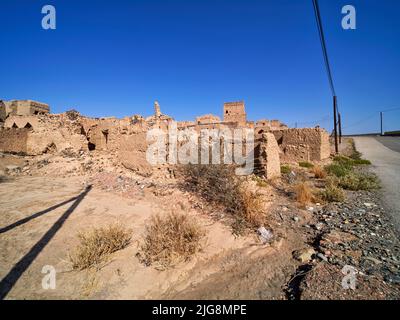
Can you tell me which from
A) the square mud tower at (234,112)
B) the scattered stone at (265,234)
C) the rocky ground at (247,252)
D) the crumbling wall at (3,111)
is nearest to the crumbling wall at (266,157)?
the rocky ground at (247,252)

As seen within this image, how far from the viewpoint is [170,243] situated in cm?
318

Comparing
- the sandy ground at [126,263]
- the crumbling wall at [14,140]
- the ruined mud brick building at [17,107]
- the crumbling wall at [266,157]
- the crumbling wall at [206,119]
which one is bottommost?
the sandy ground at [126,263]

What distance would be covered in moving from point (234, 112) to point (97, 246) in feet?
73.8

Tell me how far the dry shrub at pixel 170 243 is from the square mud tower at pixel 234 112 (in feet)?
69.9

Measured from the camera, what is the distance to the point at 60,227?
154 inches

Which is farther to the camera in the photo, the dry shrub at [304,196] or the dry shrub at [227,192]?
the dry shrub at [304,196]

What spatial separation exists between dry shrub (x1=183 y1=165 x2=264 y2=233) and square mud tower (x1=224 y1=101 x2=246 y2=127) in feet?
61.2

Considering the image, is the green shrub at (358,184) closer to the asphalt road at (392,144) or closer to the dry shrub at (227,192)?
the dry shrub at (227,192)

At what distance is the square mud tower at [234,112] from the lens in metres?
23.6

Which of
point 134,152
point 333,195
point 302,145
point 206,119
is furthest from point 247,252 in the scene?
point 206,119
